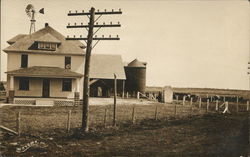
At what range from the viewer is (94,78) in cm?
4834

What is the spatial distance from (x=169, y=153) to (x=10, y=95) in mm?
25180

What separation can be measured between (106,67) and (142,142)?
37733mm

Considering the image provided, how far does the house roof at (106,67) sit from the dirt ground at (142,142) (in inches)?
1213

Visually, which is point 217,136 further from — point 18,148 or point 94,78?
point 94,78

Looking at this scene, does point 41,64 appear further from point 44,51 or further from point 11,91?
point 11,91

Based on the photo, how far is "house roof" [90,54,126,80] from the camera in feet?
160

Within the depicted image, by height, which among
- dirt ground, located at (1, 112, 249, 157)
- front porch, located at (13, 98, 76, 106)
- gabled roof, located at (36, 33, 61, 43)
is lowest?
dirt ground, located at (1, 112, 249, 157)

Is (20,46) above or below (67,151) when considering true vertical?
above

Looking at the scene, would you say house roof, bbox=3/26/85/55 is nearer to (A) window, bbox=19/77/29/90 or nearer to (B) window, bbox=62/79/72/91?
(A) window, bbox=19/77/29/90

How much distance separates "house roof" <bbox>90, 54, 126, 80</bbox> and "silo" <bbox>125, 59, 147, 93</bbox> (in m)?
3.00

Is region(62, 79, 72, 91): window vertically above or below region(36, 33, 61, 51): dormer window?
below

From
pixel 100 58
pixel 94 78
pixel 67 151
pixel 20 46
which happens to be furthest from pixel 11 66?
pixel 67 151

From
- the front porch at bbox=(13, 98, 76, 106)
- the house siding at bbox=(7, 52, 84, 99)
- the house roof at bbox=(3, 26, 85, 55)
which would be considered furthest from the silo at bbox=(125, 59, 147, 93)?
the front porch at bbox=(13, 98, 76, 106)

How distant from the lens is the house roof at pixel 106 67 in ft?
160
